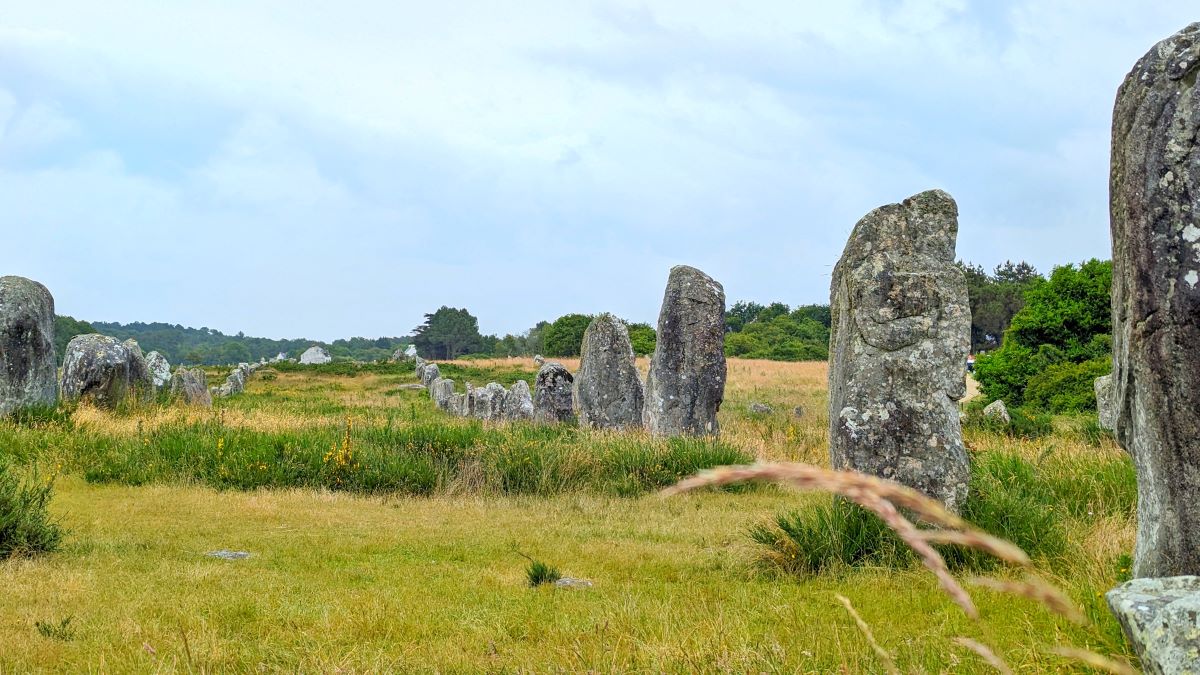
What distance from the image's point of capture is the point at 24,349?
1842 cm

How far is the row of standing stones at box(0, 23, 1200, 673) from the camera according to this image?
4.66m

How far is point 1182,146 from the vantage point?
479 cm

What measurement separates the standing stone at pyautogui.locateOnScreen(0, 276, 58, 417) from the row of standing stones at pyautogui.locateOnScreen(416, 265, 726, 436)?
915 centimetres

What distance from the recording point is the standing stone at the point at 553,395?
2144 cm

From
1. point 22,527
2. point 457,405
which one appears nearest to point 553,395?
point 457,405

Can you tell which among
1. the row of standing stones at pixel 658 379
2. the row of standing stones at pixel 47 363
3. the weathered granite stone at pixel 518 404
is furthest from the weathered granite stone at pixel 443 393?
the row of standing stones at pixel 47 363

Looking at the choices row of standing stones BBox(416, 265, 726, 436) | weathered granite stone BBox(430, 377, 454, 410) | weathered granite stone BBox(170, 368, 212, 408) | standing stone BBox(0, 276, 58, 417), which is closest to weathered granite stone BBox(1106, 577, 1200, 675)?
row of standing stones BBox(416, 265, 726, 436)

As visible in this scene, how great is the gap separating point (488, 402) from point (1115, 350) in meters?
20.2

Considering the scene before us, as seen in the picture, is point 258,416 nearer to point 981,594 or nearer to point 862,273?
point 862,273

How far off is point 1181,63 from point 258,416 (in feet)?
56.6

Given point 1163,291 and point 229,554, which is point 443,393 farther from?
point 1163,291

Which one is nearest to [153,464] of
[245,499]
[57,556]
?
[245,499]

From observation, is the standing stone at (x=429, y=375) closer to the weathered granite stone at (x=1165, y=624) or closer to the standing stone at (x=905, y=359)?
the standing stone at (x=905, y=359)

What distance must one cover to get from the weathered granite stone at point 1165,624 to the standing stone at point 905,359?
4.73 metres
